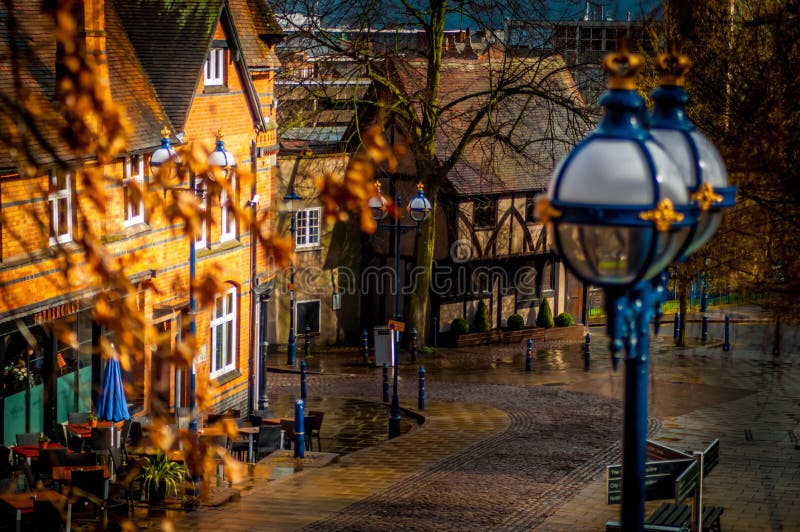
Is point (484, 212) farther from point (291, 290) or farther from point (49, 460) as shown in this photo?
point (49, 460)

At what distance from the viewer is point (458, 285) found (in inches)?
1604

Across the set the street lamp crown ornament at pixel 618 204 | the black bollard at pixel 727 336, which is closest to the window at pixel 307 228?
the black bollard at pixel 727 336

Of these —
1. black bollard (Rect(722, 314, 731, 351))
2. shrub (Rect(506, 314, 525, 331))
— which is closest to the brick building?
shrub (Rect(506, 314, 525, 331))

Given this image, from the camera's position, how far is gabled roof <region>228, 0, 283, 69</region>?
85.1ft

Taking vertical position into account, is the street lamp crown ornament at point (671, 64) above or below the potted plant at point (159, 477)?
above

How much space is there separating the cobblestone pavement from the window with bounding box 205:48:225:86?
7623 millimetres

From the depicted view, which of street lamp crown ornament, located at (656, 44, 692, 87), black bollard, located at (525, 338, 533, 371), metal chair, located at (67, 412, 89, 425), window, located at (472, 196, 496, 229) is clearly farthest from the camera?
window, located at (472, 196, 496, 229)

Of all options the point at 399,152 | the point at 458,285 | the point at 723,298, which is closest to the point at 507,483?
the point at 399,152

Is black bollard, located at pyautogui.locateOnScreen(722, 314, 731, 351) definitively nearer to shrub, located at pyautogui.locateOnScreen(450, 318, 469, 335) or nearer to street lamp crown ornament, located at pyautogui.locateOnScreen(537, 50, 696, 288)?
shrub, located at pyautogui.locateOnScreen(450, 318, 469, 335)

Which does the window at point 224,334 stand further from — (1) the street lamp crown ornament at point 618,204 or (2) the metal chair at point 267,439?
(1) the street lamp crown ornament at point 618,204

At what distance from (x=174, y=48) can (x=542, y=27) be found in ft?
46.7

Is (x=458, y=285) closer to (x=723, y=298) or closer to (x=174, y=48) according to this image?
(x=723, y=298)

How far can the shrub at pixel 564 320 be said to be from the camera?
4262 cm

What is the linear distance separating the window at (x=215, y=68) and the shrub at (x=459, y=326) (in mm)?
17200
